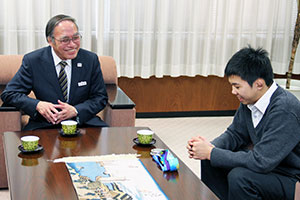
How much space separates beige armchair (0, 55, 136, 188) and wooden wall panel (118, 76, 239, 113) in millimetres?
1266

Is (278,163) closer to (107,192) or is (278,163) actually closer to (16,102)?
(107,192)

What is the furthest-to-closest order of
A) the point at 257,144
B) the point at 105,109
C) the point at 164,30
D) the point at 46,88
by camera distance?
the point at 164,30
the point at 105,109
the point at 46,88
the point at 257,144

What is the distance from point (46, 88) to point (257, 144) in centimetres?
170

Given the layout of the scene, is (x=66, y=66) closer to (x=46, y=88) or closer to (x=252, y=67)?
(x=46, y=88)

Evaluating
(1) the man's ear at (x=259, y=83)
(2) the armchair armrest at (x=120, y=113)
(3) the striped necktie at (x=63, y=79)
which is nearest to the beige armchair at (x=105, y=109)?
(2) the armchair armrest at (x=120, y=113)

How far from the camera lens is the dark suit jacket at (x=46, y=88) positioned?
3.35 metres

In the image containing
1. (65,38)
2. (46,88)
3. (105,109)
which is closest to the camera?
(65,38)

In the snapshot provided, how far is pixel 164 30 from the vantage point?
5277mm

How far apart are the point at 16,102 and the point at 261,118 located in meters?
1.79

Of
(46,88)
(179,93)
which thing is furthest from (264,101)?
(179,93)

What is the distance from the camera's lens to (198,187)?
86.3 inches

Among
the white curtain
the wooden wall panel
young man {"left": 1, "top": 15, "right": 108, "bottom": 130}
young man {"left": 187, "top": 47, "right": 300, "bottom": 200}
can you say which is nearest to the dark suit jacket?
young man {"left": 1, "top": 15, "right": 108, "bottom": 130}

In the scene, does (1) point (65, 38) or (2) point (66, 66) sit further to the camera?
(2) point (66, 66)

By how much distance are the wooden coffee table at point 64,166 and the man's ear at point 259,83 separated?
24.8 inches
